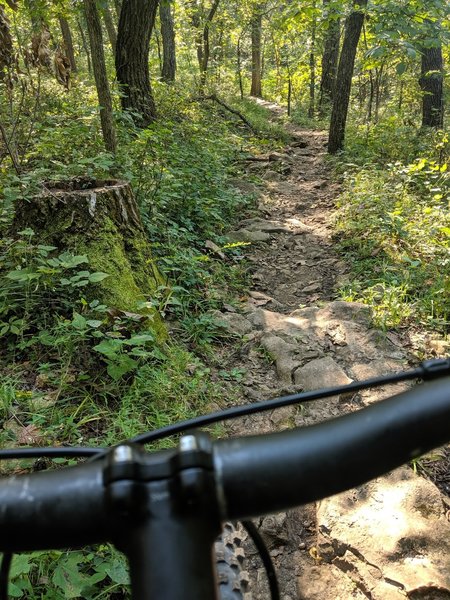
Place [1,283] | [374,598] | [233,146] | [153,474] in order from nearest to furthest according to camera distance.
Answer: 1. [153,474]
2. [374,598]
3. [1,283]
4. [233,146]

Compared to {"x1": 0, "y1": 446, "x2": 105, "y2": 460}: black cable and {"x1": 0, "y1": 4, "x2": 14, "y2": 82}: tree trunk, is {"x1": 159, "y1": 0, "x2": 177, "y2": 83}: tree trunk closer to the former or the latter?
{"x1": 0, "y1": 4, "x2": 14, "y2": 82}: tree trunk

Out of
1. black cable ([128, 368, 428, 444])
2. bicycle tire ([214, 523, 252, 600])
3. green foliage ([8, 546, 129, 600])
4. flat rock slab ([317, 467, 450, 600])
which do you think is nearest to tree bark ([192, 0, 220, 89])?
flat rock slab ([317, 467, 450, 600])

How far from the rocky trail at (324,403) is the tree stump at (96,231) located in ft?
3.19

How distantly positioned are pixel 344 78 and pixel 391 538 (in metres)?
10.3

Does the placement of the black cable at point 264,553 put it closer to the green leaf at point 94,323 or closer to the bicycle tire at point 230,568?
the bicycle tire at point 230,568

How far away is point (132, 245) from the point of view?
12.6ft

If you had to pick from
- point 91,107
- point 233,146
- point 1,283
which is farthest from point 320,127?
point 1,283

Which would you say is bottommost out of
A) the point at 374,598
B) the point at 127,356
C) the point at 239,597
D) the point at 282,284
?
the point at 374,598

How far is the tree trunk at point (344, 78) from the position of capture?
9680mm

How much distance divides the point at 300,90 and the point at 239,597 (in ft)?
67.2

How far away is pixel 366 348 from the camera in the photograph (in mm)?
3877

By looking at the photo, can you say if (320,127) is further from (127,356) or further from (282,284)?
(127,356)

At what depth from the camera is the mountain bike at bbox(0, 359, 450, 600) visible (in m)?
0.46

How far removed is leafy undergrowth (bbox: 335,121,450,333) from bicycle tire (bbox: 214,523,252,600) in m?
3.22
